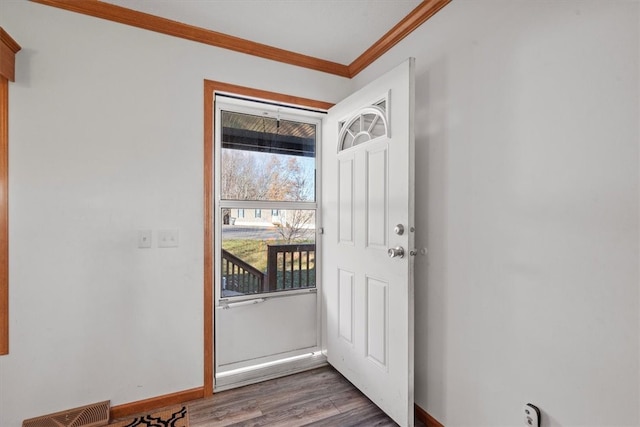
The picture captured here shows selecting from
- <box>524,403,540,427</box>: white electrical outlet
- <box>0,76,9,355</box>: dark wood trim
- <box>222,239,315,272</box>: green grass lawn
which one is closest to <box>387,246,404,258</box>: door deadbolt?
<box>524,403,540,427</box>: white electrical outlet

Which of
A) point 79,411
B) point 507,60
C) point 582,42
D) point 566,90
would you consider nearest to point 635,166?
point 566,90

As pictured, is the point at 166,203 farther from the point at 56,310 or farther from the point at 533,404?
the point at 533,404

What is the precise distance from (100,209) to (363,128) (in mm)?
1652

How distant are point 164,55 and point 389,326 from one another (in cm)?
213

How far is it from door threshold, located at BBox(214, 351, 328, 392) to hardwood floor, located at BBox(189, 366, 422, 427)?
0.05 metres

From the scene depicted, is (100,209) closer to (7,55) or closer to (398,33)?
(7,55)

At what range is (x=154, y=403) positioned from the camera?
6.25 ft

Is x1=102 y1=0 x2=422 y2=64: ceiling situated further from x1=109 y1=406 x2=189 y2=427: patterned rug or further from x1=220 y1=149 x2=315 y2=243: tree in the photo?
x1=109 y1=406 x2=189 y2=427: patterned rug

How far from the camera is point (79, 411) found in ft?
5.67

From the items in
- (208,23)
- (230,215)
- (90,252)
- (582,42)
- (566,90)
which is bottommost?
(90,252)

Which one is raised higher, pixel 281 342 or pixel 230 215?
pixel 230 215

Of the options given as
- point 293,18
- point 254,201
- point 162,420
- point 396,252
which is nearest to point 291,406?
point 162,420

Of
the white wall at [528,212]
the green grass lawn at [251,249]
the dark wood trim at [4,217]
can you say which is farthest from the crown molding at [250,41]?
the green grass lawn at [251,249]

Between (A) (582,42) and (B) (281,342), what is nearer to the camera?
(A) (582,42)
